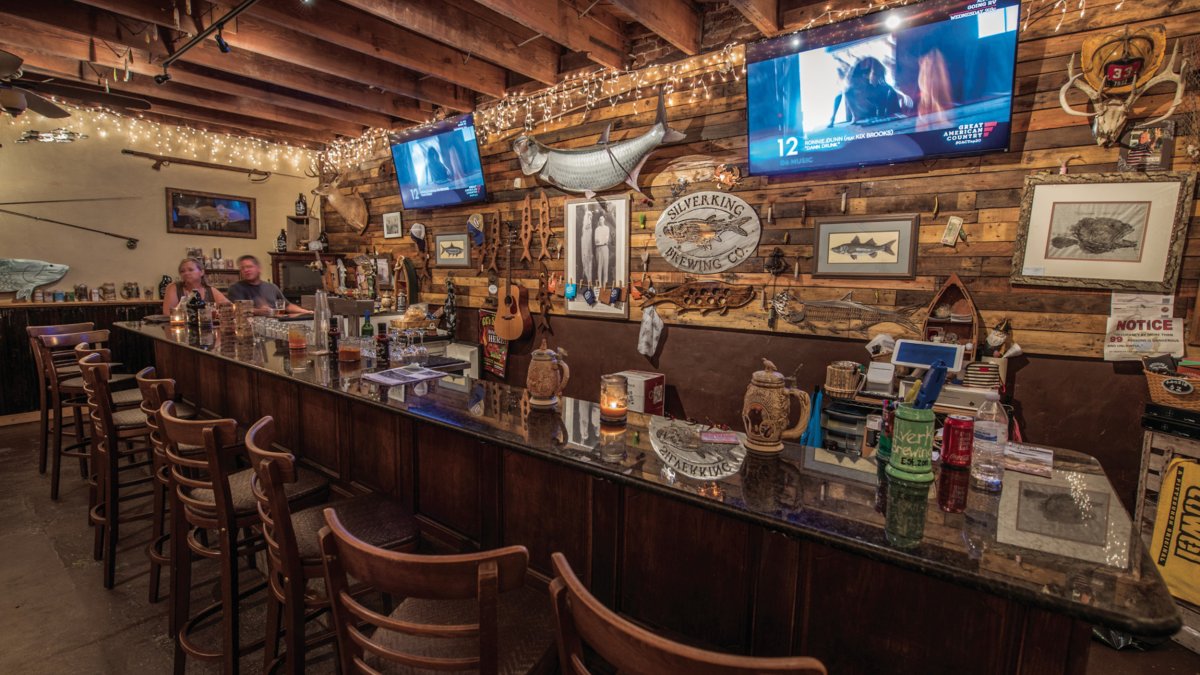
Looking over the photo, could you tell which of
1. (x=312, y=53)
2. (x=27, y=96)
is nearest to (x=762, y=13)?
(x=312, y=53)

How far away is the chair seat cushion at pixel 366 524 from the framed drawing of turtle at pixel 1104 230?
324 cm

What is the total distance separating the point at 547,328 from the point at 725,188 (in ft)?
6.68

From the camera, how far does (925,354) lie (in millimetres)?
2814

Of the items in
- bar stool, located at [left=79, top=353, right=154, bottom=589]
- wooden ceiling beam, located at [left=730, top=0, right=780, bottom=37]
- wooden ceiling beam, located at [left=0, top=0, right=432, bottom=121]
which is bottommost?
bar stool, located at [left=79, top=353, right=154, bottom=589]

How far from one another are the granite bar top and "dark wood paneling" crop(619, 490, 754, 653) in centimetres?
14

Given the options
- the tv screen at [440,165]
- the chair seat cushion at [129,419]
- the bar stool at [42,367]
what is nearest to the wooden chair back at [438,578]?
the chair seat cushion at [129,419]

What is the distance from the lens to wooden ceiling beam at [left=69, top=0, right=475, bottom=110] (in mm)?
3559

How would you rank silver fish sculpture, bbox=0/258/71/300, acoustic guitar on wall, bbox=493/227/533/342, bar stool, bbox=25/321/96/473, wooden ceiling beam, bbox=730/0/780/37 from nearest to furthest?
wooden ceiling beam, bbox=730/0/780/37
bar stool, bbox=25/321/96/473
acoustic guitar on wall, bbox=493/227/533/342
silver fish sculpture, bbox=0/258/71/300

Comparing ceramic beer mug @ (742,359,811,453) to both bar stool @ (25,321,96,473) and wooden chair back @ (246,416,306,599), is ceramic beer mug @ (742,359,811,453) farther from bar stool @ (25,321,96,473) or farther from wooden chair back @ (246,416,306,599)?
bar stool @ (25,321,96,473)

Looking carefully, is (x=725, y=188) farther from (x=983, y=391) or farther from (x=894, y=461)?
(x=894, y=461)

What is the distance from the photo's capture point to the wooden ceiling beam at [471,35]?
344 cm

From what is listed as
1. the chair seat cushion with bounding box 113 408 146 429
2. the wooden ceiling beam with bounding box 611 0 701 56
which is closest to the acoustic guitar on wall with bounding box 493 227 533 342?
the wooden ceiling beam with bounding box 611 0 701 56

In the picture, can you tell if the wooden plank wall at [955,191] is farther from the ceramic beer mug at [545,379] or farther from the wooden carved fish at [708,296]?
the ceramic beer mug at [545,379]

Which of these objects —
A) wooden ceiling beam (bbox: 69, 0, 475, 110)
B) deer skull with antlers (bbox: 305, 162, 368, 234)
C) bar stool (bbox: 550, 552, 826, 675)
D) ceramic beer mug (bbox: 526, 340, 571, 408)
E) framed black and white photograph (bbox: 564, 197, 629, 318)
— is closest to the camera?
bar stool (bbox: 550, 552, 826, 675)
